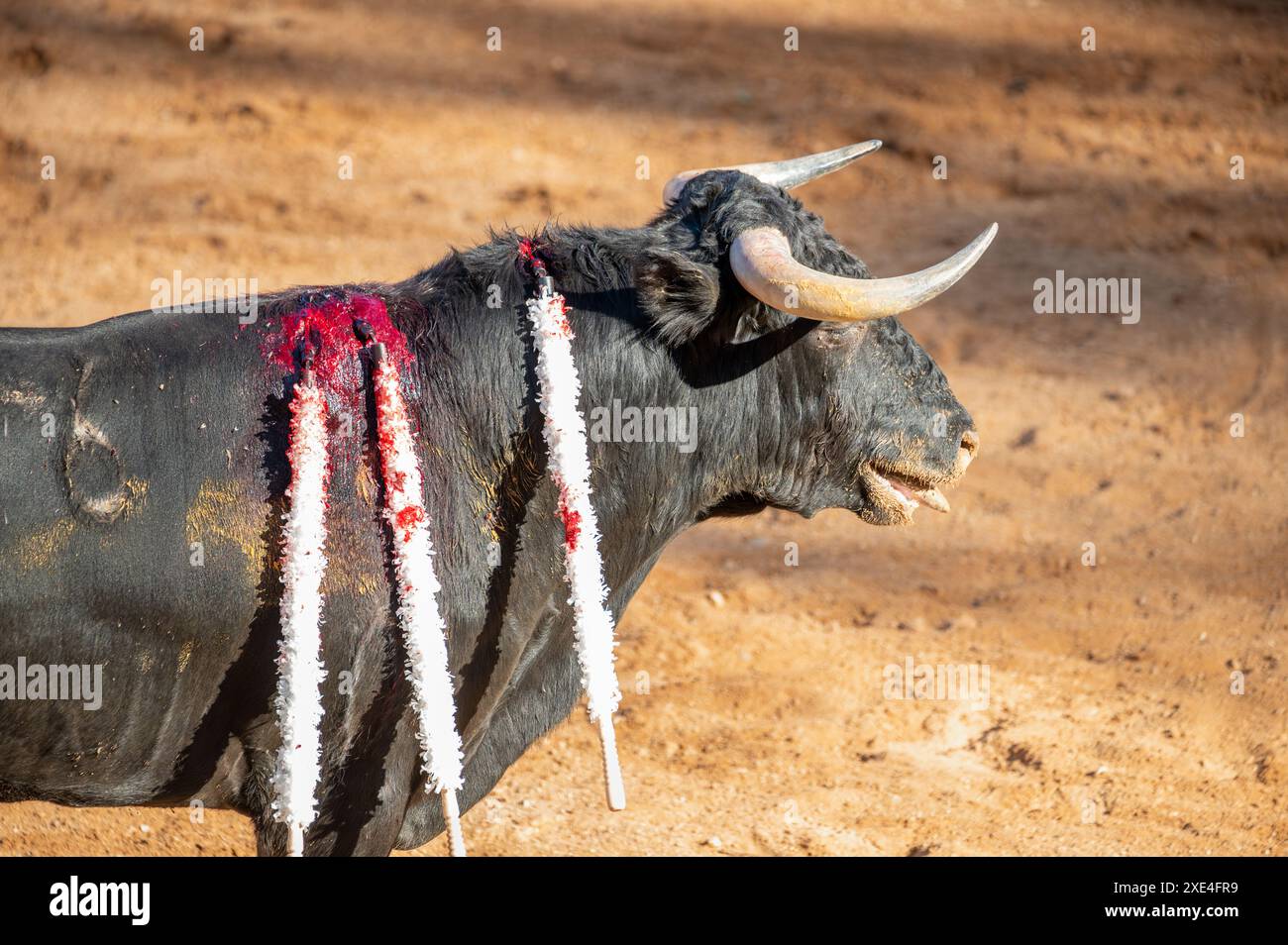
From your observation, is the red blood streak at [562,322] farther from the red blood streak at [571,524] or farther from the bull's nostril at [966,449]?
the bull's nostril at [966,449]

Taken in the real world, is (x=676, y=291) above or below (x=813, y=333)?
above

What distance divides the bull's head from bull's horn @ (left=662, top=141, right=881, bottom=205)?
0.02 meters

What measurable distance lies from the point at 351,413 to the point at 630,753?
3038mm

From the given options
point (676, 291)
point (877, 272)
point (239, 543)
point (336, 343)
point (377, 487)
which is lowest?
point (239, 543)

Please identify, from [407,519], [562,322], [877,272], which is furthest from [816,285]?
[877,272]

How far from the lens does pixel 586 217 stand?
10906mm

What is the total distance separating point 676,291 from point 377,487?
3.68 ft

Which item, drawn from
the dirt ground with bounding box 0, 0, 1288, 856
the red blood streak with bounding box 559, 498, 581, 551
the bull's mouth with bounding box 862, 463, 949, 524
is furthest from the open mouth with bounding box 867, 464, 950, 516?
the dirt ground with bounding box 0, 0, 1288, 856

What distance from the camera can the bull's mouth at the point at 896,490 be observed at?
15.9 ft

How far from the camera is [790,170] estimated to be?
5219 mm

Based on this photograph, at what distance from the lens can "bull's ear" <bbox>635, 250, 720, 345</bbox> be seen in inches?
169

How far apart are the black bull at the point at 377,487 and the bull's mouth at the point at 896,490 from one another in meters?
0.03

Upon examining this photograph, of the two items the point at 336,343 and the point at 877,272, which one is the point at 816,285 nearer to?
the point at 336,343
